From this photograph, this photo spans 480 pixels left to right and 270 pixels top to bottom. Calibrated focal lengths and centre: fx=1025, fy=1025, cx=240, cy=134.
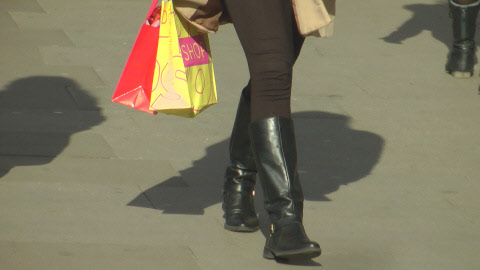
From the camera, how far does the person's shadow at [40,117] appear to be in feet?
18.0

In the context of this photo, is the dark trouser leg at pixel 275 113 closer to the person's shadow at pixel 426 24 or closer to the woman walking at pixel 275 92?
the woman walking at pixel 275 92

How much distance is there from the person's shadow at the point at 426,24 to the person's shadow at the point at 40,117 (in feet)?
10.8

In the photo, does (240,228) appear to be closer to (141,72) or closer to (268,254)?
(268,254)

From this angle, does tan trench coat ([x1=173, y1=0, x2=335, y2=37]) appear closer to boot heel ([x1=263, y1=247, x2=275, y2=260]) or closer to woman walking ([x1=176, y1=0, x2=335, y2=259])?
woman walking ([x1=176, y1=0, x2=335, y2=259])

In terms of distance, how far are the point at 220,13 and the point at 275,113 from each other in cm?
47

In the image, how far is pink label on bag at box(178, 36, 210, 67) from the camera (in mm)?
4105

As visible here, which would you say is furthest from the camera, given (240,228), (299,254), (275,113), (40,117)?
(40,117)

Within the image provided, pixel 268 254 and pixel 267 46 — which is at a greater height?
pixel 267 46

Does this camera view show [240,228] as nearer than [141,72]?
No

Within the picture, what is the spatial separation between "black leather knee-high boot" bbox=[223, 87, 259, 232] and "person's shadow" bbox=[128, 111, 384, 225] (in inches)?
9.1

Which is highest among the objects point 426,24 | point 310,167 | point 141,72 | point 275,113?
point 141,72

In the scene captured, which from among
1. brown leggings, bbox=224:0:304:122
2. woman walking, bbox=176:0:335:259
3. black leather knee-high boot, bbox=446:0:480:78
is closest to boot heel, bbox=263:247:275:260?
woman walking, bbox=176:0:335:259

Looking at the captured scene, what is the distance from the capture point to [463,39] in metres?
7.73

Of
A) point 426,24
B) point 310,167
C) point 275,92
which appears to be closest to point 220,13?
point 275,92
